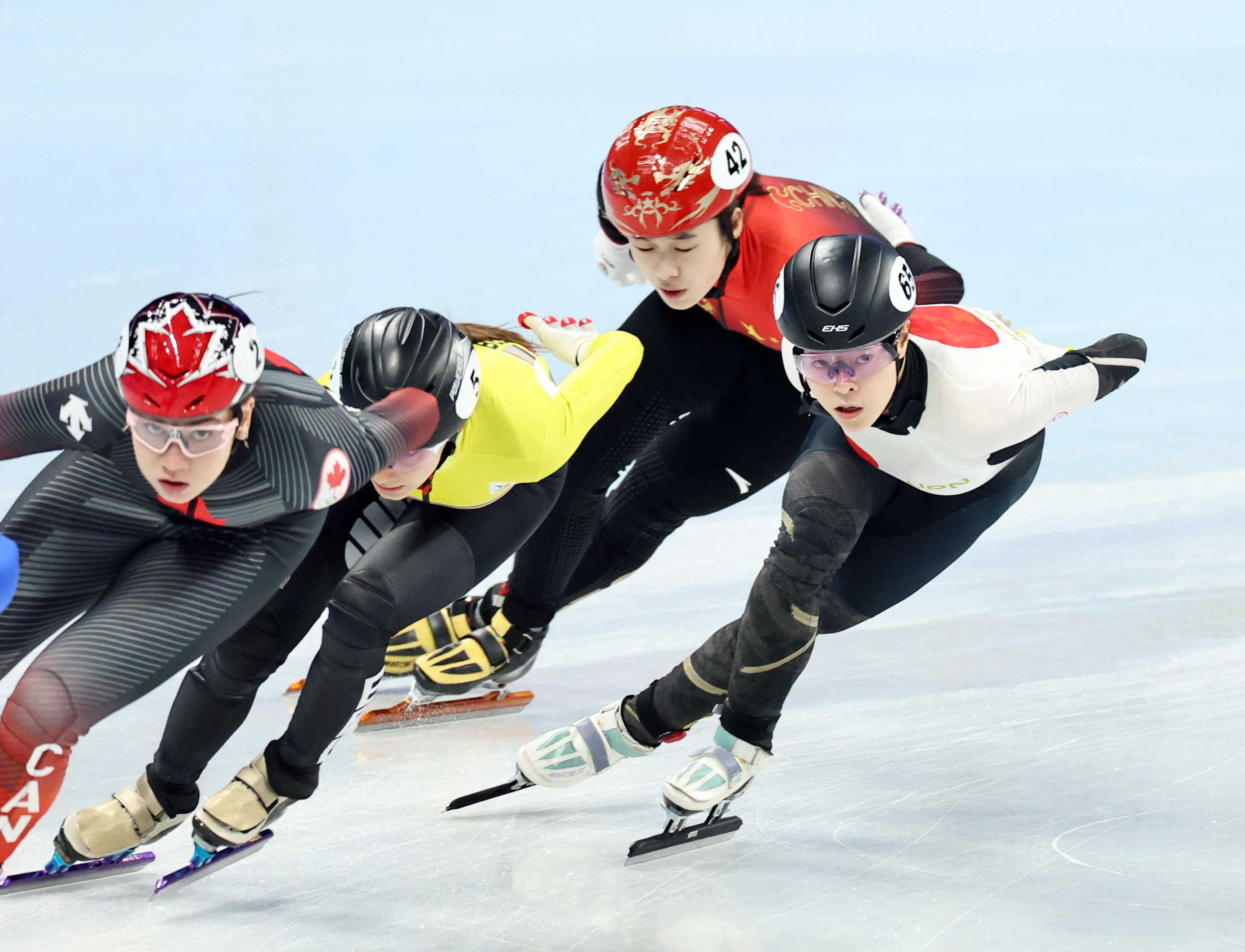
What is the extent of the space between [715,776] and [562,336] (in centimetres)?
140

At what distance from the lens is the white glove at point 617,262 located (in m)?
4.89

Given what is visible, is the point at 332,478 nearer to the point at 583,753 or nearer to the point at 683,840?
the point at 583,753

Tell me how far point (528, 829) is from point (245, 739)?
1217mm

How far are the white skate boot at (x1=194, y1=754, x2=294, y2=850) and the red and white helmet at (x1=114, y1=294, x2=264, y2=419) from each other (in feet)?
3.77

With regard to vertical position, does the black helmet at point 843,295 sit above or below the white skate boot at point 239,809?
above

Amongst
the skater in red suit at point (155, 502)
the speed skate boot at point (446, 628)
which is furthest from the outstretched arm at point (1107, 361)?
the speed skate boot at point (446, 628)

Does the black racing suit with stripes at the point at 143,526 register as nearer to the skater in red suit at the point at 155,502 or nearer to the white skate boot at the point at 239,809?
the skater in red suit at the point at 155,502

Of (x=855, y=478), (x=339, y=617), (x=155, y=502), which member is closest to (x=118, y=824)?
(x=339, y=617)

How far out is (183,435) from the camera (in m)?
3.23

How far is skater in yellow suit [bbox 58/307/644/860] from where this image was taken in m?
3.83

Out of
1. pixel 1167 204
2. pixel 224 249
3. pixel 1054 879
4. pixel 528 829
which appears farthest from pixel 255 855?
pixel 1167 204

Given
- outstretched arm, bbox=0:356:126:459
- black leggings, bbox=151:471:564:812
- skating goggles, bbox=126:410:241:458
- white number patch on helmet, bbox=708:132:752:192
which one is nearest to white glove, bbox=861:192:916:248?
white number patch on helmet, bbox=708:132:752:192

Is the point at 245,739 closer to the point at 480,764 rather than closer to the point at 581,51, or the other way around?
the point at 480,764

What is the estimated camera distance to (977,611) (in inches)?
243
